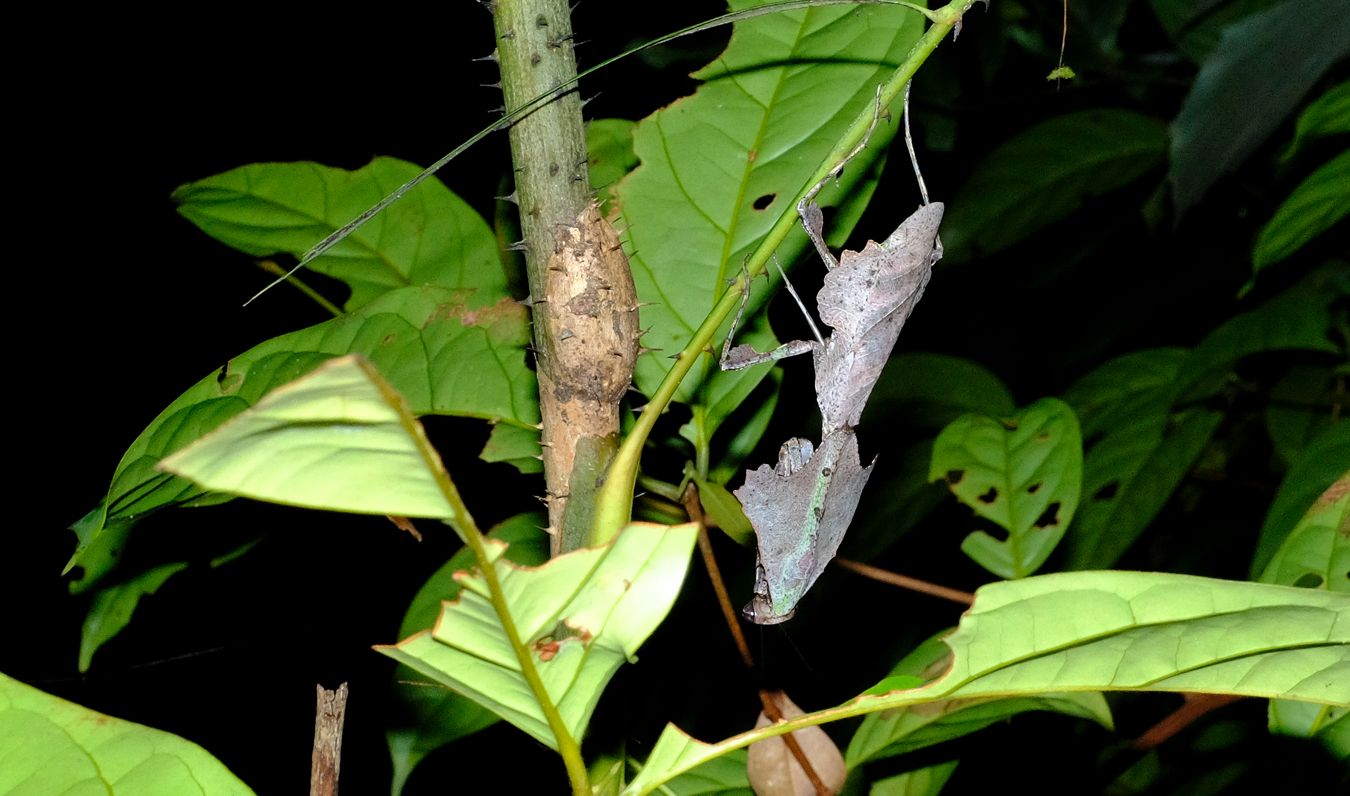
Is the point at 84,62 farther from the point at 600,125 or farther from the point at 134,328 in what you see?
the point at 600,125

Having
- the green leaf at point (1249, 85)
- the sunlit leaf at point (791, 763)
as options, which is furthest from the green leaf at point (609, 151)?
the green leaf at point (1249, 85)

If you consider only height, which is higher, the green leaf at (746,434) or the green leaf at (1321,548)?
the green leaf at (746,434)

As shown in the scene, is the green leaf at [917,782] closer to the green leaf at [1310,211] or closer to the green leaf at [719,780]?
the green leaf at [719,780]

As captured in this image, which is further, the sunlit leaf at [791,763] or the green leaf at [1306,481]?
the green leaf at [1306,481]

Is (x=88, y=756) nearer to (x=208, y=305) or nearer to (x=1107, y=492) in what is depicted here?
(x=208, y=305)

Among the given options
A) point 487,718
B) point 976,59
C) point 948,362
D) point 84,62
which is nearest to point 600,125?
point 487,718

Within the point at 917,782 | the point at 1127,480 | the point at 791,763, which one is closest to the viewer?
the point at 791,763

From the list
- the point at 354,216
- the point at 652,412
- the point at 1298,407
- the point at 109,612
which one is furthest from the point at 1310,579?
the point at 1298,407
